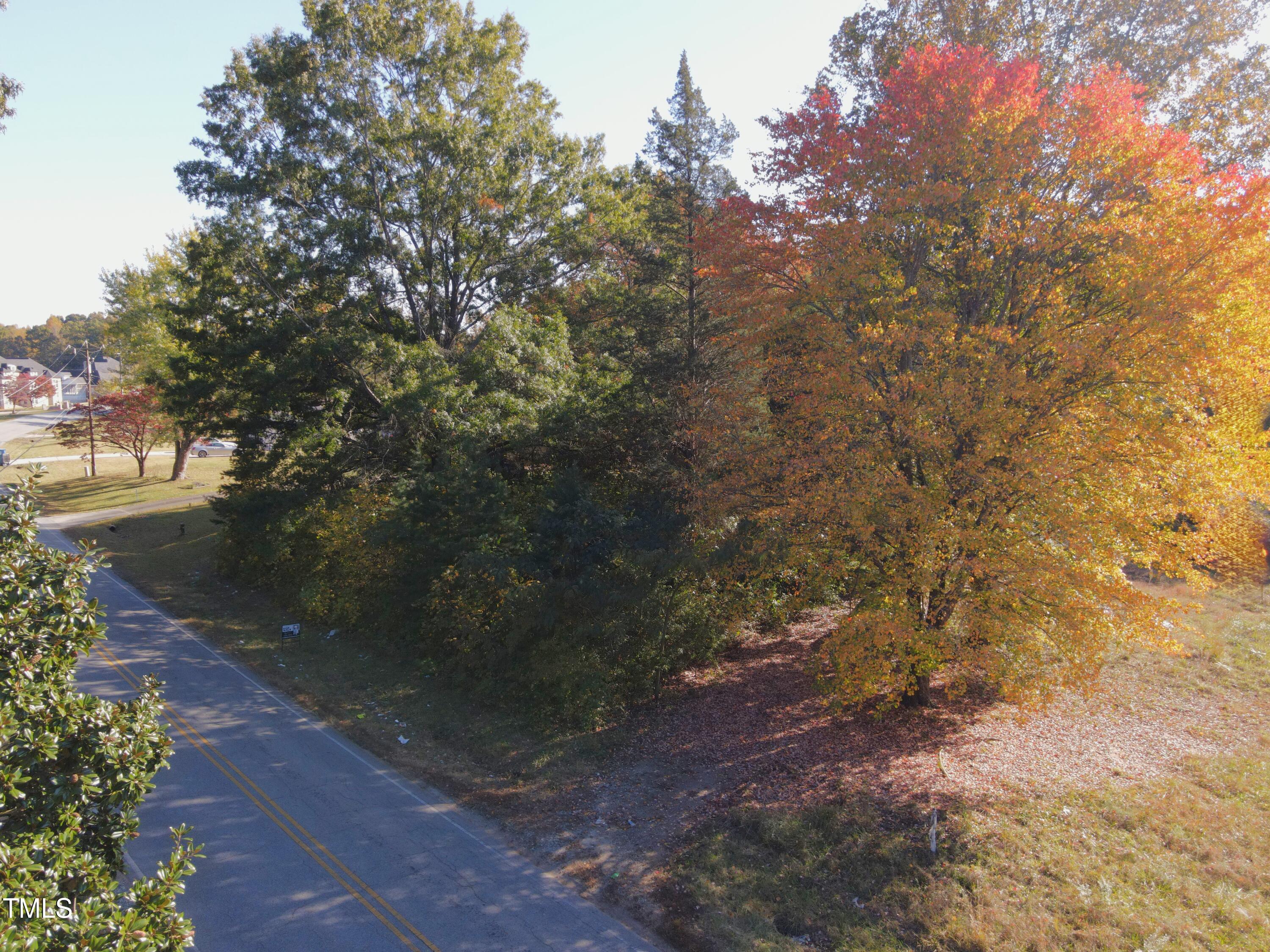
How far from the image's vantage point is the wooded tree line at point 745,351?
34.2 feet

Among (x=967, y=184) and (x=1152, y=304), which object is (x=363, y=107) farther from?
(x=1152, y=304)

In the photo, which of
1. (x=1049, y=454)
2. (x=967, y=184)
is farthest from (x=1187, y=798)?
(x=967, y=184)

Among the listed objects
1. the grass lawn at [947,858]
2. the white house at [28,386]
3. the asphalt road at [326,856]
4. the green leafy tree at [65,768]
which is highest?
the white house at [28,386]

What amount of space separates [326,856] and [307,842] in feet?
1.78

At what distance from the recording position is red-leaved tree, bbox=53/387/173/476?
120 ft

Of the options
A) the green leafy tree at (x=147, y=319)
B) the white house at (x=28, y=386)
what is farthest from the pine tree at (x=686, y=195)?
the white house at (x=28, y=386)

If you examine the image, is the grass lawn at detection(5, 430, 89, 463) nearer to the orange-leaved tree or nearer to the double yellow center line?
the double yellow center line

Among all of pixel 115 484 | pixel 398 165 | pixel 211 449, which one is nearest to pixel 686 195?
pixel 398 165

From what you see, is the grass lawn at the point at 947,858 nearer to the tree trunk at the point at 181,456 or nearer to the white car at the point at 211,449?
the tree trunk at the point at 181,456

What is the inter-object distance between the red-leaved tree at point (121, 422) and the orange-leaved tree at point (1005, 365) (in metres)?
36.5

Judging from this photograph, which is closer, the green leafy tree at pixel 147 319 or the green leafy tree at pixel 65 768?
the green leafy tree at pixel 65 768

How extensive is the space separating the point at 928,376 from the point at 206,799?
13885 mm

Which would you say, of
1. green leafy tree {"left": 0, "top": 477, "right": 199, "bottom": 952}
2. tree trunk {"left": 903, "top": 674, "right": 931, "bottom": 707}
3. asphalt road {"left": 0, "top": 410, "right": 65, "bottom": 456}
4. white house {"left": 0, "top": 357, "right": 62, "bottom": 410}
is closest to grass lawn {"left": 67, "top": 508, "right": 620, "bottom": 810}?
tree trunk {"left": 903, "top": 674, "right": 931, "bottom": 707}

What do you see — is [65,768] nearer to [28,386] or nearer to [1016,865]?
[1016,865]
